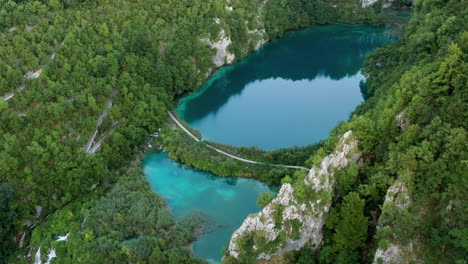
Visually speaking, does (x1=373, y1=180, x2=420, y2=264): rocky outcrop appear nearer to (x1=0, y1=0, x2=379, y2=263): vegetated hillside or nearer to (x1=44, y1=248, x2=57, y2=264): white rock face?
(x1=0, y1=0, x2=379, y2=263): vegetated hillside

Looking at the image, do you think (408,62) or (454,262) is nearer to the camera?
(454,262)

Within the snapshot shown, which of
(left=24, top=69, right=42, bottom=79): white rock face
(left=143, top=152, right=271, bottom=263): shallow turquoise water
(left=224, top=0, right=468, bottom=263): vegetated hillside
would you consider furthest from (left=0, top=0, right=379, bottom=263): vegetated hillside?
(left=224, top=0, right=468, bottom=263): vegetated hillside

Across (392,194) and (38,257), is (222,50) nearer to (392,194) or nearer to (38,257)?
(38,257)

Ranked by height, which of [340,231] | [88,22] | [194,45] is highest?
[88,22]

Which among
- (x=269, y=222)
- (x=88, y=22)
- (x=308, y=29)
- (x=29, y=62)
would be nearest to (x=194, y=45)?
(x=88, y=22)

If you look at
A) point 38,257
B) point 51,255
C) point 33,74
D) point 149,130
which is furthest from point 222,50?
point 38,257

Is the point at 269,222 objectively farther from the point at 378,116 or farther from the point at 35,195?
the point at 35,195

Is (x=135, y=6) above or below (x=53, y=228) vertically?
above
